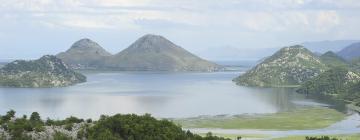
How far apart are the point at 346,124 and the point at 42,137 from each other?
408ft

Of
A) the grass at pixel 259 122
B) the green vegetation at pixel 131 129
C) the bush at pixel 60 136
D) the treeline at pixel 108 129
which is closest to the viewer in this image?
the bush at pixel 60 136

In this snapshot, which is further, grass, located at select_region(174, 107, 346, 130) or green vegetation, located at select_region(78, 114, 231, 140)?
grass, located at select_region(174, 107, 346, 130)

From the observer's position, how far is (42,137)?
77.3m

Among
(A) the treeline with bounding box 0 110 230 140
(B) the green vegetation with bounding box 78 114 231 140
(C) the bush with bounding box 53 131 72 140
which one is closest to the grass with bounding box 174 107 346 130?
(A) the treeline with bounding box 0 110 230 140

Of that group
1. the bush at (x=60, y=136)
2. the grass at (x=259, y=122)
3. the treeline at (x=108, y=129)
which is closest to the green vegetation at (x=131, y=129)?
the treeline at (x=108, y=129)

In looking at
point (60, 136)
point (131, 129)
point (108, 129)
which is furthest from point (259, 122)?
point (60, 136)

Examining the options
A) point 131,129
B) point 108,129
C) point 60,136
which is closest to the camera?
point 60,136

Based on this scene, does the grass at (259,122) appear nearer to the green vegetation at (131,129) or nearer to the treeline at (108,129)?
the treeline at (108,129)

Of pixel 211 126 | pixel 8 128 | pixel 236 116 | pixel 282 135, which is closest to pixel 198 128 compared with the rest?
pixel 211 126

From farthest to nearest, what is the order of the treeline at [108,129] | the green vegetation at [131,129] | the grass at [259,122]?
the grass at [259,122] < the green vegetation at [131,129] < the treeline at [108,129]

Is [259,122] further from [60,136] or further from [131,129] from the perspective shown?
[60,136]

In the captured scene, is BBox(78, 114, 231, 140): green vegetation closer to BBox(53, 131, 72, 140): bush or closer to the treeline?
the treeline

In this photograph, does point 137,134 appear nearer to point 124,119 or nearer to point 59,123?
point 124,119

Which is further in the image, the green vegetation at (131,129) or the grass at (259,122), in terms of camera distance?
the grass at (259,122)
